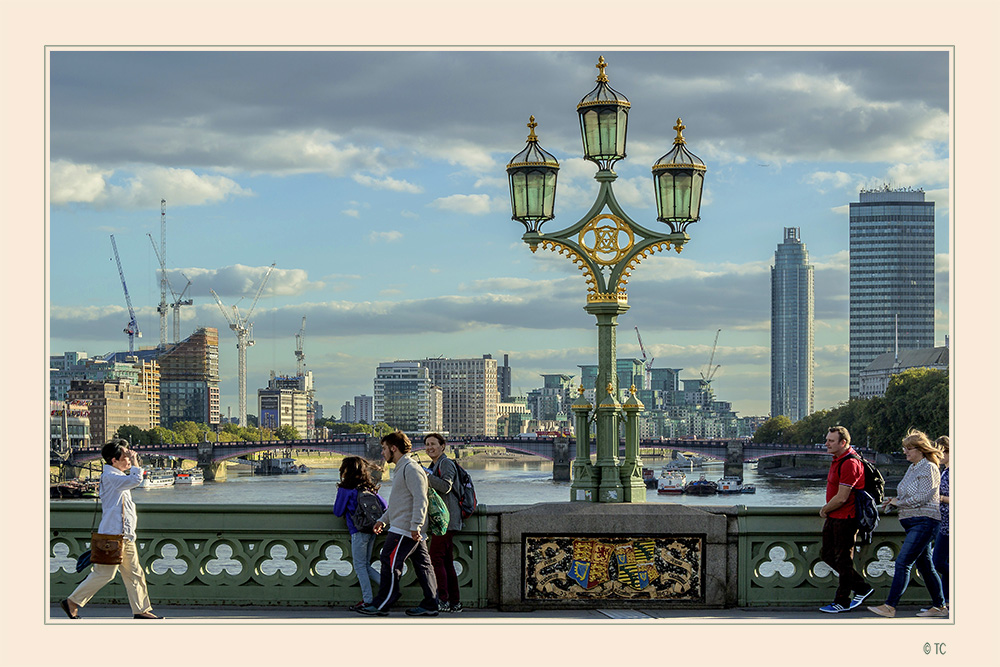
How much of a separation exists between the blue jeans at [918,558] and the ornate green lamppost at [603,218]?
2528mm

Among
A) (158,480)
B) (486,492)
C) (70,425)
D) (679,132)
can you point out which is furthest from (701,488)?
(70,425)

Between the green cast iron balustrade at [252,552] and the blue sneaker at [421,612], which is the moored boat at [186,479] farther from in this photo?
the blue sneaker at [421,612]

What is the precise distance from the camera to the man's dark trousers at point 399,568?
11.2 metres

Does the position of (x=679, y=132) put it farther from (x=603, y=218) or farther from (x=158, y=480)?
(x=158, y=480)

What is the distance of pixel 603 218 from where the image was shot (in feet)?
40.6

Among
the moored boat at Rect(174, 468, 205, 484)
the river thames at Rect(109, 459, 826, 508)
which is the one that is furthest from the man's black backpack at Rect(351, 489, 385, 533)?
the moored boat at Rect(174, 468, 205, 484)

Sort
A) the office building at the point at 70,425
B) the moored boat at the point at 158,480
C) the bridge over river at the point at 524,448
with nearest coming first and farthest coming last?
the moored boat at the point at 158,480 < the bridge over river at the point at 524,448 < the office building at the point at 70,425

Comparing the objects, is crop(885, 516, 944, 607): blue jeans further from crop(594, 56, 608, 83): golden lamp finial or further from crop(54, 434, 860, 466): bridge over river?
crop(54, 434, 860, 466): bridge over river

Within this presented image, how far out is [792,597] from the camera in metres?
11.9

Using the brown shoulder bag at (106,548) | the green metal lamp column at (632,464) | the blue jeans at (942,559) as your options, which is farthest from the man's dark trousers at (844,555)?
the brown shoulder bag at (106,548)

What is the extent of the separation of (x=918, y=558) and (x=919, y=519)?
0.39m

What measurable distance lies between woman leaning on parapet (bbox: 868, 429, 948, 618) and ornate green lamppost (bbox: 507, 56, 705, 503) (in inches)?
A: 99.1

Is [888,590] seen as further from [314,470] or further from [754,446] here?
[314,470]

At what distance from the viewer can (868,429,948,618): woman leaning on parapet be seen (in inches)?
444
